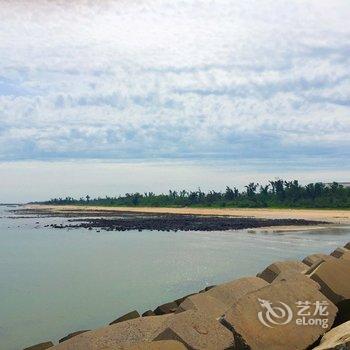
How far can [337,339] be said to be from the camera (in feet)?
22.0

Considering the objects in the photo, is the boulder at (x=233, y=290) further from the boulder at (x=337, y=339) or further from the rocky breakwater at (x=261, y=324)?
the boulder at (x=337, y=339)

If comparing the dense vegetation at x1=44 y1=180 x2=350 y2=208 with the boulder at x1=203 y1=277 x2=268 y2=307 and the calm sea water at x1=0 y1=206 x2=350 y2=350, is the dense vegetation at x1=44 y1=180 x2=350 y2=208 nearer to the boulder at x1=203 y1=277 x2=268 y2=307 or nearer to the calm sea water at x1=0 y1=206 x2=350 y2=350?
the calm sea water at x1=0 y1=206 x2=350 y2=350

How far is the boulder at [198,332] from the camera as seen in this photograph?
7.14 m

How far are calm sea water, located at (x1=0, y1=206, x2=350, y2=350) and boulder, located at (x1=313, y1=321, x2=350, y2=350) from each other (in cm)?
778

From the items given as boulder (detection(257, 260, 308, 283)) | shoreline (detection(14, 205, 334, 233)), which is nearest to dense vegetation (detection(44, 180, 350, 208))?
shoreline (detection(14, 205, 334, 233))

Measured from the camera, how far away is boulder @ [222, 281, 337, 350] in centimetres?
763

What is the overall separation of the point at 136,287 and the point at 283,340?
39.6ft

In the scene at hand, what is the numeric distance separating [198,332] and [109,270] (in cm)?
1715

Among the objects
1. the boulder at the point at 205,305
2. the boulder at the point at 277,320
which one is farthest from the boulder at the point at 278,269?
the boulder at the point at 277,320

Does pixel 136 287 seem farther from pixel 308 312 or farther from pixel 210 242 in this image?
pixel 210 242

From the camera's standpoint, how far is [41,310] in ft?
52.3

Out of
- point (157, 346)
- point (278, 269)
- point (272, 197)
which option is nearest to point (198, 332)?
point (157, 346)

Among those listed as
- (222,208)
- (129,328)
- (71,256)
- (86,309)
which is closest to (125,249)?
(71,256)

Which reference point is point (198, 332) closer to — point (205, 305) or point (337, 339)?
point (337, 339)
